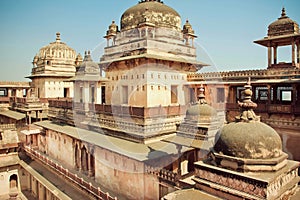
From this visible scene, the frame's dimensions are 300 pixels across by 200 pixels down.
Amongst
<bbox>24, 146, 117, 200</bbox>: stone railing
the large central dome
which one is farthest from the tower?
<bbox>24, 146, 117, 200</bbox>: stone railing

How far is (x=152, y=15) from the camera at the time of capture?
19078 millimetres

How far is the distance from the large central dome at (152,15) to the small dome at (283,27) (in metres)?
7.20

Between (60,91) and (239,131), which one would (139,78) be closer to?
(239,131)

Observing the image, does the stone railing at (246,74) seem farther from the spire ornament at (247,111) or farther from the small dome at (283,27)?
the spire ornament at (247,111)

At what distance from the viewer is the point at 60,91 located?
1224 inches

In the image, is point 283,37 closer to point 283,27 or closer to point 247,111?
point 283,27

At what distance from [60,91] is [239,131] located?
2856 cm

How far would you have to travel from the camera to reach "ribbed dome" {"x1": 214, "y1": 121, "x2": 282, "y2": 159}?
5.76m

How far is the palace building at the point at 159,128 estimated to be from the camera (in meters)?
6.02

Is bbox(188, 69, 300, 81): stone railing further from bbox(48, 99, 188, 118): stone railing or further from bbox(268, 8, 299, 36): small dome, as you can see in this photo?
bbox(48, 99, 188, 118): stone railing

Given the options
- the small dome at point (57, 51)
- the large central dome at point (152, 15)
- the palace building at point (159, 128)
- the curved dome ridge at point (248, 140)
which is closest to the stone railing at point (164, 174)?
the palace building at point (159, 128)

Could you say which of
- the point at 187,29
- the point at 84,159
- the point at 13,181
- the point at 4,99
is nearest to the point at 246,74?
the point at 187,29

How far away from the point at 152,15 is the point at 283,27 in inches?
380

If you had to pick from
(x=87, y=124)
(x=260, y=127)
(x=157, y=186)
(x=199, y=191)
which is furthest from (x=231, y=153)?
(x=87, y=124)
